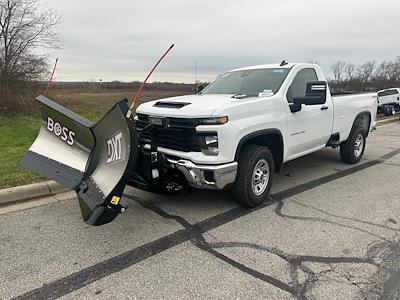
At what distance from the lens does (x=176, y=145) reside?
4332mm

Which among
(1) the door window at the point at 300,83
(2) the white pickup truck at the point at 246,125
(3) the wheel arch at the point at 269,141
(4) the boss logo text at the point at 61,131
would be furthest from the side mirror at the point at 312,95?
(4) the boss logo text at the point at 61,131

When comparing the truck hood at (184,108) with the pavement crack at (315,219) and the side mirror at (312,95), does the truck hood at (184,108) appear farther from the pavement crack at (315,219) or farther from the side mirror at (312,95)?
the pavement crack at (315,219)

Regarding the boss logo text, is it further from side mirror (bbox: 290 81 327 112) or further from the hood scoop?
side mirror (bbox: 290 81 327 112)

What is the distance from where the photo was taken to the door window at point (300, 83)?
5291 mm

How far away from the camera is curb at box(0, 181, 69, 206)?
16.1ft

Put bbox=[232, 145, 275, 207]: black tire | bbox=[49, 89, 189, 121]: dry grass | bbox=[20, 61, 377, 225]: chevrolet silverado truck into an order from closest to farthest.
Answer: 1. bbox=[20, 61, 377, 225]: chevrolet silverado truck
2. bbox=[232, 145, 275, 207]: black tire
3. bbox=[49, 89, 189, 121]: dry grass

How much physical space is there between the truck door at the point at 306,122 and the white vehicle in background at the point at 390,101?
1792 cm

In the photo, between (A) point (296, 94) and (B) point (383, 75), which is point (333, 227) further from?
(B) point (383, 75)

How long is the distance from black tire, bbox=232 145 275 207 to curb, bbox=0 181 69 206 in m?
2.76

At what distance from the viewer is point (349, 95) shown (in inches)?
277

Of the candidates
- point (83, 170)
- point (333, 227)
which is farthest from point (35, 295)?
point (333, 227)

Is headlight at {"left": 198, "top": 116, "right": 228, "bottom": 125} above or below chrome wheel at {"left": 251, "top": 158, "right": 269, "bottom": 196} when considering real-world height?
above

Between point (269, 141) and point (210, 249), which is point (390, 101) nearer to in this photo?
point (269, 141)

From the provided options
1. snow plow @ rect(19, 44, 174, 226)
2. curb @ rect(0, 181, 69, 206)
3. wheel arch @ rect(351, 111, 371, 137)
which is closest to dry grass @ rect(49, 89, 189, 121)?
curb @ rect(0, 181, 69, 206)
